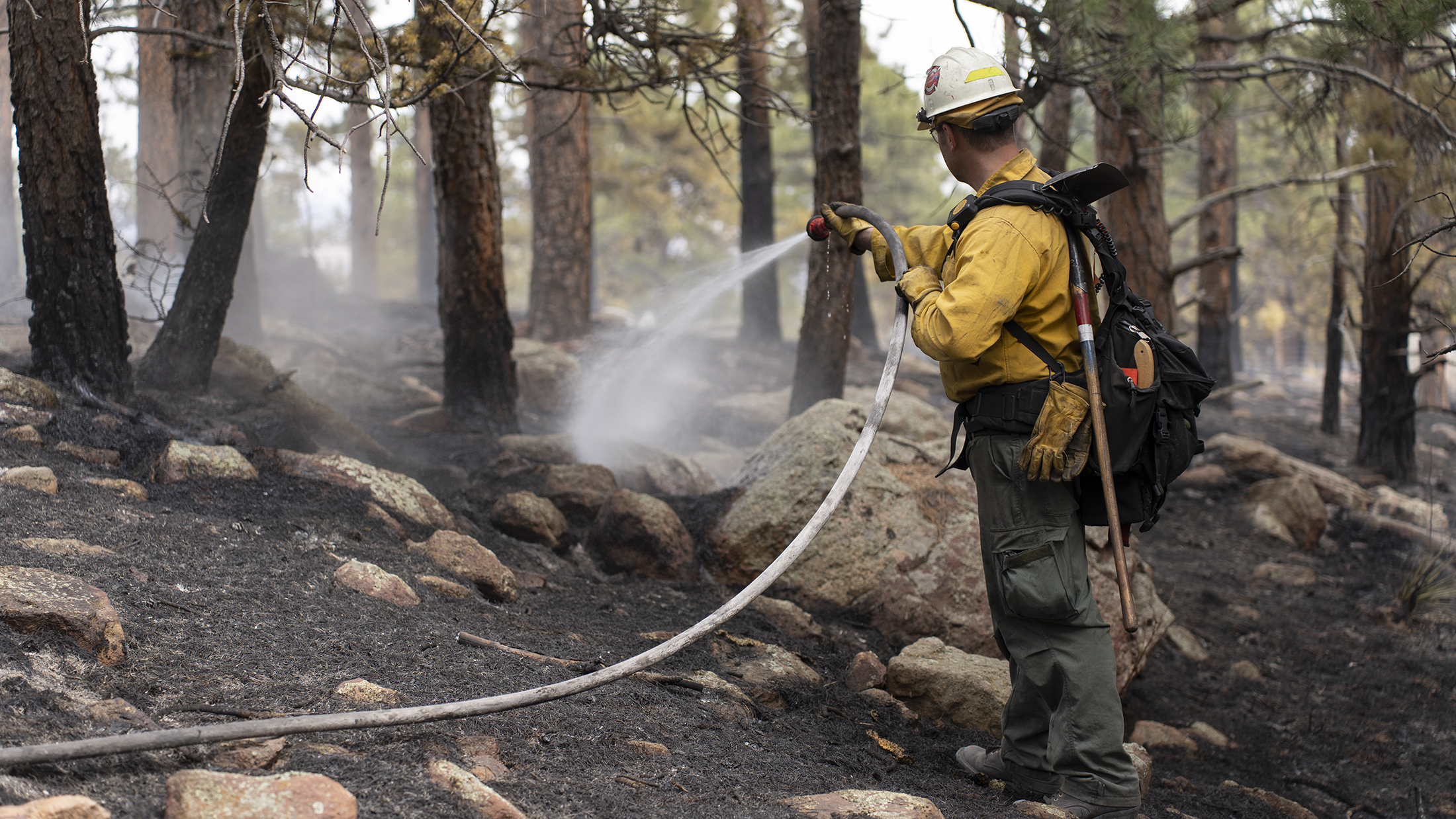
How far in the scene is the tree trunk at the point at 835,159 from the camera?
652cm

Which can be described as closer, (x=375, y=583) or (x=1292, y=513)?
(x=375, y=583)

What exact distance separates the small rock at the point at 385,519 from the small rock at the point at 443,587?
0.42m

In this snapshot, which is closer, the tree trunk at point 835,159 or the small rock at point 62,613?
the small rock at point 62,613

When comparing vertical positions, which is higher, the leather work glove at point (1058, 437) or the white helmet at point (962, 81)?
the white helmet at point (962, 81)

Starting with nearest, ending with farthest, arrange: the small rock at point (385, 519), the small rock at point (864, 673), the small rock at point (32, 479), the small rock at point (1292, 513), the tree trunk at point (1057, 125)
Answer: the small rock at point (32, 479) → the small rock at point (864, 673) → the small rock at point (385, 519) → the small rock at point (1292, 513) → the tree trunk at point (1057, 125)

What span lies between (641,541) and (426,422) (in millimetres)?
2667

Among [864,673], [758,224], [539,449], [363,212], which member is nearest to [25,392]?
[539,449]

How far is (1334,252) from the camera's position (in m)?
10.3

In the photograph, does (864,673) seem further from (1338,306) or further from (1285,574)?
(1338,306)

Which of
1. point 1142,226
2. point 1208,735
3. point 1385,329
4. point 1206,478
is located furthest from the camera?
point 1385,329

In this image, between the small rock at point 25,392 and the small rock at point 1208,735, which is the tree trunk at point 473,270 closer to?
the small rock at point 25,392

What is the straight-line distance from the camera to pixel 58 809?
170cm

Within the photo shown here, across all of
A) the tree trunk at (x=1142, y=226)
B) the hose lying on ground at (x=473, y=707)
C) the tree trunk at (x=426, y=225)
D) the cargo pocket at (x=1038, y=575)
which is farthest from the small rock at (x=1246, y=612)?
the tree trunk at (x=426, y=225)

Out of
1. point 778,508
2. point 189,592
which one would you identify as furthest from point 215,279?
point 778,508
